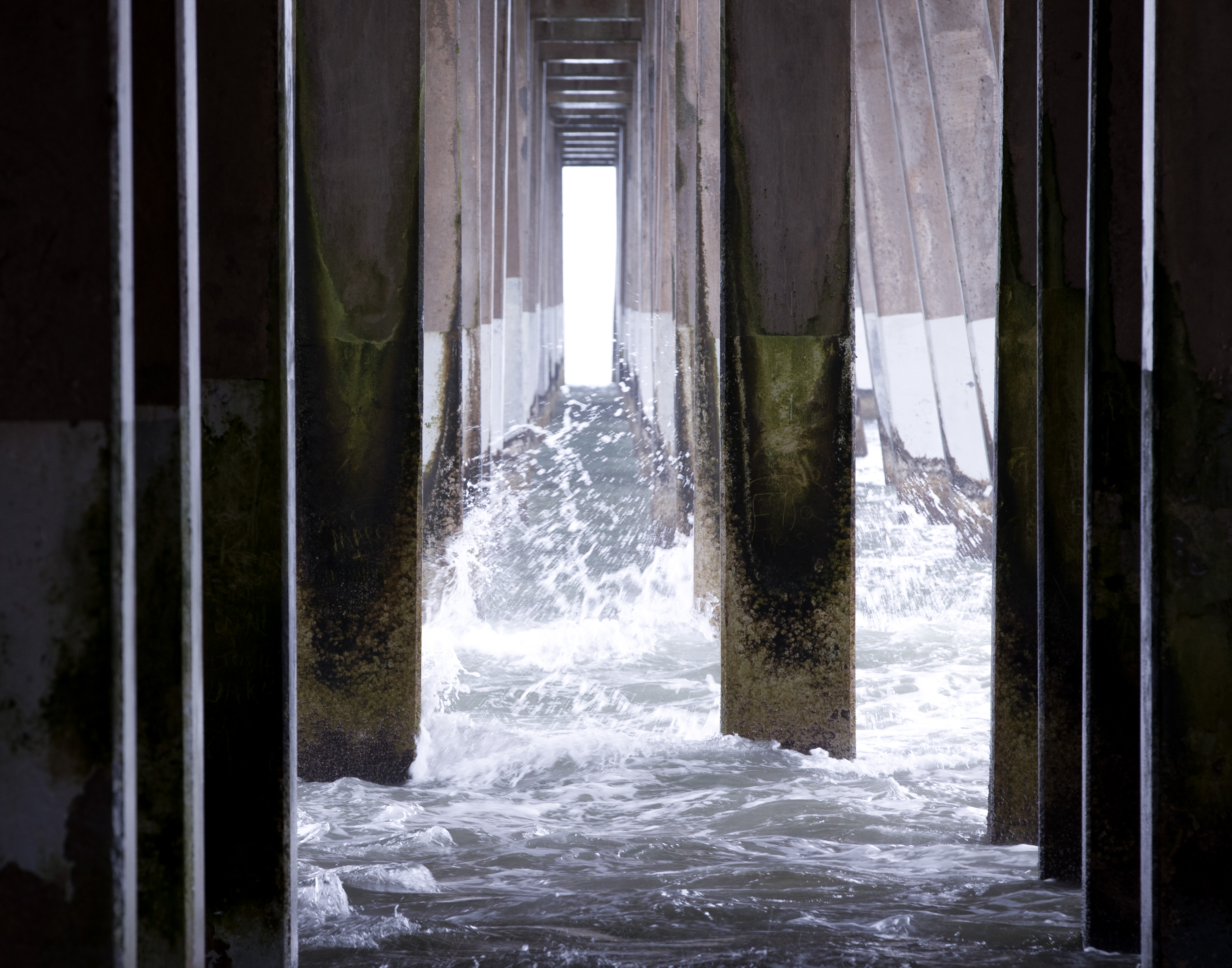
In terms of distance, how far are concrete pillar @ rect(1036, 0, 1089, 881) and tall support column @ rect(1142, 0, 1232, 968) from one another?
1022 mm

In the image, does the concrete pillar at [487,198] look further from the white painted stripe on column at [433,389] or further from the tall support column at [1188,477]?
the tall support column at [1188,477]

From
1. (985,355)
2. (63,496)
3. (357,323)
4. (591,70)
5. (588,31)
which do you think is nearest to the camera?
(63,496)

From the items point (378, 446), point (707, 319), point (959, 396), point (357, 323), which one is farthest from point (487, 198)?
point (378, 446)

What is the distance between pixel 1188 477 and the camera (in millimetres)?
1643

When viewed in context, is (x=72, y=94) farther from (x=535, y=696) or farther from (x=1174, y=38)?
(x=535, y=696)

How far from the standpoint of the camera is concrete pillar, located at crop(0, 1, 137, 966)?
1.36m

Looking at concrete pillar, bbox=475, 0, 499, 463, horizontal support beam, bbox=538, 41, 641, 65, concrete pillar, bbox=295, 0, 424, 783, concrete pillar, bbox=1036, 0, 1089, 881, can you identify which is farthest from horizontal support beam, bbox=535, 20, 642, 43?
concrete pillar, bbox=1036, 0, 1089, 881

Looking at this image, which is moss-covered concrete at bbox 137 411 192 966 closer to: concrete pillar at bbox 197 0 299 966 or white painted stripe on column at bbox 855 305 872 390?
concrete pillar at bbox 197 0 299 966

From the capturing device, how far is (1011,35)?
3.05m

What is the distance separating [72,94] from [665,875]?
2337 mm

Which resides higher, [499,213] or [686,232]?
[499,213]

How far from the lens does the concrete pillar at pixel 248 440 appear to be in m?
2.09

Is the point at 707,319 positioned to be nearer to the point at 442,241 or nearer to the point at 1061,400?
the point at 442,241

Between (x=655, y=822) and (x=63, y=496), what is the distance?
8.44ft
